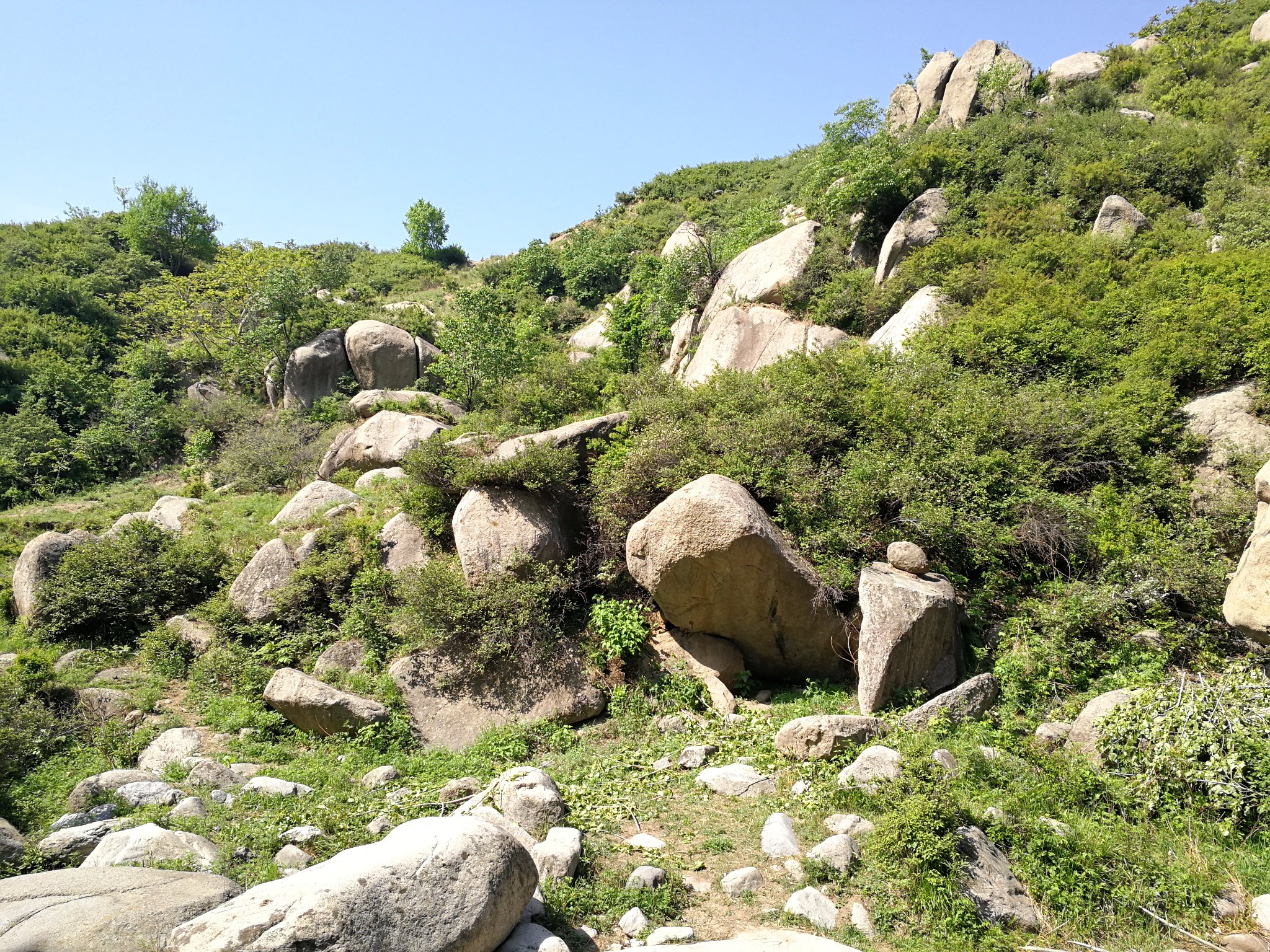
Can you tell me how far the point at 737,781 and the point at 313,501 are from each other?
13.1m

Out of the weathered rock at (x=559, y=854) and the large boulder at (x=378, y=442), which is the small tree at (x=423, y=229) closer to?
the large boulder at (x=378, y=442)

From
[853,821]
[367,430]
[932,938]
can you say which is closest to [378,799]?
[853,821]

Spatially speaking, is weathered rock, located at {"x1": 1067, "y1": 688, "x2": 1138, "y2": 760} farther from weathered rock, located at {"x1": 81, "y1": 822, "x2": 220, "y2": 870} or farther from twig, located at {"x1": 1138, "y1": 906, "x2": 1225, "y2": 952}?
weathered rock, located at {"x1": 81, "y1": 822, "x2": 220, "y2": 870}

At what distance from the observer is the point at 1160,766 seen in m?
6.15

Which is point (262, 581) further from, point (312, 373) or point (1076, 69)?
point (1076, 69)

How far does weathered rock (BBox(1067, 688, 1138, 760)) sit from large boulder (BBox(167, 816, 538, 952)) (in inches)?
224

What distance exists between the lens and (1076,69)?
A: 2667cm

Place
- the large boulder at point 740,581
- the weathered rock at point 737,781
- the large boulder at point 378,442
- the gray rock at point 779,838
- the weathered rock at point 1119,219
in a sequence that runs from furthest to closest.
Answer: the large boulder at point 378,442 < the weathered rock at point 1119,219 < the large boulder at point 740,581 < the weathered rock at point 737,781 < the gray rock at point 779,838

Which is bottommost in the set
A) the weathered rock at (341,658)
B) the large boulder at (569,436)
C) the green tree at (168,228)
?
the weathered rock at (341,658)

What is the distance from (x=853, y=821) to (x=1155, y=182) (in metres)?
19.8

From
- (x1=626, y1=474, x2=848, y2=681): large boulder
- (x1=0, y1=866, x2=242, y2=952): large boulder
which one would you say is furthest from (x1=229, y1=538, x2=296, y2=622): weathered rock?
(x1=0, y1=866, x2=242, y2=952): large boulder

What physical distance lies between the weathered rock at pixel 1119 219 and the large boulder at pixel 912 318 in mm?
4557

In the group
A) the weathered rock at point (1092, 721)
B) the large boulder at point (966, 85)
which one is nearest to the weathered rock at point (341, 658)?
the weathered rock at point (1092, 721)

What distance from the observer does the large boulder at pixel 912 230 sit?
17.9 m
